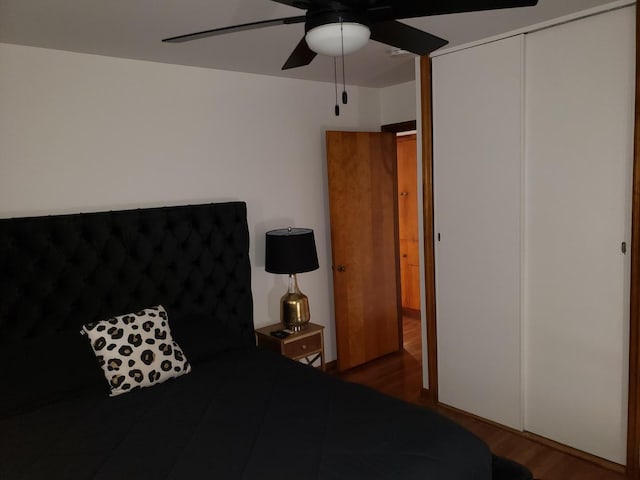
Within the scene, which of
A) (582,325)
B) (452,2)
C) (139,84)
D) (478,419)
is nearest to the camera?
(452,2)

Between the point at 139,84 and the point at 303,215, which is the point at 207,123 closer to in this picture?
the point at 139,84

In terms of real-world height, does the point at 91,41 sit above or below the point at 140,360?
above

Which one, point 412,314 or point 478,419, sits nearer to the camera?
point 478,419

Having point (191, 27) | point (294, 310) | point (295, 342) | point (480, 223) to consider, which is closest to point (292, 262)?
point (294, 310)

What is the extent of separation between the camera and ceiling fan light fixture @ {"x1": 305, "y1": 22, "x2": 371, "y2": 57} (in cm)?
141

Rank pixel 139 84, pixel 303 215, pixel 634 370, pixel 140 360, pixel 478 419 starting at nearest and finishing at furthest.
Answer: pixel 140 360
pixel 634 370
pixel 139 84
pixel 478 419
pixel 303 215

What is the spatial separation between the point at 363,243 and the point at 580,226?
1.77 meters

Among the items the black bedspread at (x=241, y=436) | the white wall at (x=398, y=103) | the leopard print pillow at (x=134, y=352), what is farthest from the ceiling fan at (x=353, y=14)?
the white wall at (x=398, y=103)

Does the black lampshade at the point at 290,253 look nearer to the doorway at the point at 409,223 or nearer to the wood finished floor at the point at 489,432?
the wood finished floor at the point at 489,432

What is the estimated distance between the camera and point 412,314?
5.64 m

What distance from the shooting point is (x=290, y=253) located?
3254 mm

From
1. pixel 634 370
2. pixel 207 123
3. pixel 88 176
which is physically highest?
pixel 207 123

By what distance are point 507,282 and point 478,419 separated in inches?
37.0

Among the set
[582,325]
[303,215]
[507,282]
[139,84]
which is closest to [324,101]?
[303,215]
